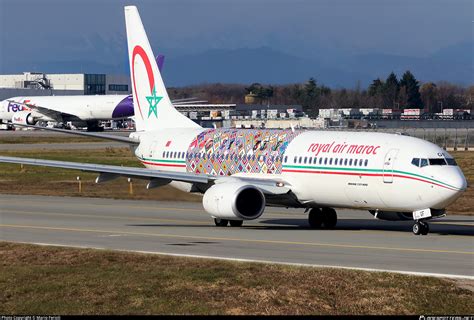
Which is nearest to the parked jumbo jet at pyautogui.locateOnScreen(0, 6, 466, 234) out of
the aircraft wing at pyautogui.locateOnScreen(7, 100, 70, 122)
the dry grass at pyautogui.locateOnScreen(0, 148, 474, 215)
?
the dry grass at pyautogui.locateOnScreen(0, 148, 474, 215)

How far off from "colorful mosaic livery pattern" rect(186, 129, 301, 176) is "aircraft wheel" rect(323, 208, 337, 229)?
7.50 feet

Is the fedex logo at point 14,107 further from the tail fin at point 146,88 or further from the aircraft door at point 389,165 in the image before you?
the aircraft door at point 389,165

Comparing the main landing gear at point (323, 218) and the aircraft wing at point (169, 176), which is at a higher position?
the aircraft wing at point (169, 176)

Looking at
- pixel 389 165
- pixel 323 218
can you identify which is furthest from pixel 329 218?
pixel 389 165

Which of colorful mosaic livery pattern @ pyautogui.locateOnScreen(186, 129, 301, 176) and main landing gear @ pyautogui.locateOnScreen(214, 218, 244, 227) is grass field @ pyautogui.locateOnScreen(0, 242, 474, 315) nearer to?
main landing gear @ pyautogui.locateOnScreen(214, 218, 244, 227)

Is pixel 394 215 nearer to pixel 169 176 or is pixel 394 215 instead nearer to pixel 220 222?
pixel 220 222

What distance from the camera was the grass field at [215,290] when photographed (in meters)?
20.3

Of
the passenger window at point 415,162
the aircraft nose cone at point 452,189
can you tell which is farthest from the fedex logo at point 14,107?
the aircraft nose cone at point 452,189

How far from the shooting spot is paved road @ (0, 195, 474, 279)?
90.7 ft

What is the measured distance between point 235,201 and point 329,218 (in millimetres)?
4082

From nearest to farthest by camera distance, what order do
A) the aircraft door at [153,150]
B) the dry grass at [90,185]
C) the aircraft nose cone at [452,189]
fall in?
the aircraft nose cone at [452,189], the aircraft door at [153,150], the dry grass at [90,185]

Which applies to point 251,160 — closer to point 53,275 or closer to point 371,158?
point 371,158

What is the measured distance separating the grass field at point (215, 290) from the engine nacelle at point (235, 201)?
367 inches

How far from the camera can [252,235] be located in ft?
113
